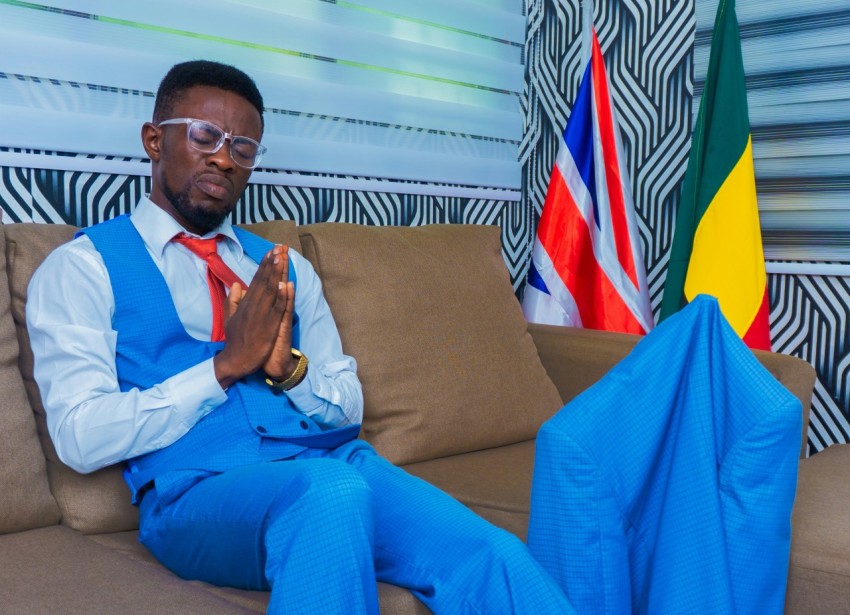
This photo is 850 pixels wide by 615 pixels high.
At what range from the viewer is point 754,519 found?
3.89ft

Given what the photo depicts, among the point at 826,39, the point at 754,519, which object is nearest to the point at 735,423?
the point at 754,519

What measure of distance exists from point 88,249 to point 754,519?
1.04 m

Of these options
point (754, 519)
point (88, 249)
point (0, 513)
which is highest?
point (88, 249)

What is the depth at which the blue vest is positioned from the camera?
53.2 inches

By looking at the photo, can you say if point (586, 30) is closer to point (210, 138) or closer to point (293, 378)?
point (210, 138)

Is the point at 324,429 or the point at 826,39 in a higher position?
the point at 826,39

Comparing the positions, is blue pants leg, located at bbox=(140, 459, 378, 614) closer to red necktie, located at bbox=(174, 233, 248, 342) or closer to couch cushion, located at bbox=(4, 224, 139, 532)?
couch cushion, located at bbox=(4, 224, 139, 532)

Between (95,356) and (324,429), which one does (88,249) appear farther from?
(324,429)

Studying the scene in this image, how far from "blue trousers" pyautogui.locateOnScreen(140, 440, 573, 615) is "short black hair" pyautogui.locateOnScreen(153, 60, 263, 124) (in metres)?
0.71

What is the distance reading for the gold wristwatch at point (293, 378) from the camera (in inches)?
56.4

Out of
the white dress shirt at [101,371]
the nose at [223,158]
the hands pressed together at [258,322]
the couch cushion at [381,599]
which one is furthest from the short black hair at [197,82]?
the couch cushion at [381,599]

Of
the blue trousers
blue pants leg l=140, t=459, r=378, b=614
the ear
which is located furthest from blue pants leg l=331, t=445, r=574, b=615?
the ear

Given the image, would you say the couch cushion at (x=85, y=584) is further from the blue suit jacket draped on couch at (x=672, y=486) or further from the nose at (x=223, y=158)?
the nose at (x=223, y=158)

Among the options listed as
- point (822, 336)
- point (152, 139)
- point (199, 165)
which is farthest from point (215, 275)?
point (822, 336)
